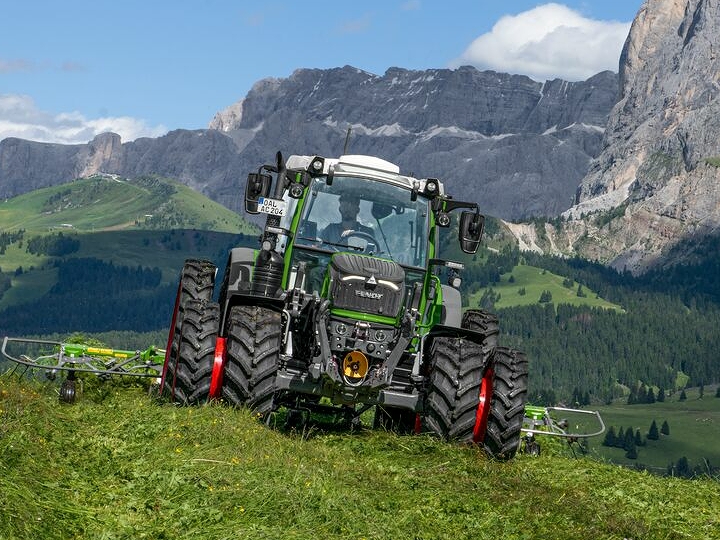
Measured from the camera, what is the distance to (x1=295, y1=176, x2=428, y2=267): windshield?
52.4 feet

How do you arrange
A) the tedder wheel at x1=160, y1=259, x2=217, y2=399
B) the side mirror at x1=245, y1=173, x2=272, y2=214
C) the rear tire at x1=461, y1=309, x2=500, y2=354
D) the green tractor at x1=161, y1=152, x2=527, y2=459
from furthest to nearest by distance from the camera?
the rear tire at x1=461, y1=309, x2=500, y2=354 < the side mirror at x1=245, y1=173, x2=272, y2=214 < the tedder wheel at x1=160, y1=259, x2=217, y2=399 < the green tractor at x1=161, y1=152, x2=527, y2=459

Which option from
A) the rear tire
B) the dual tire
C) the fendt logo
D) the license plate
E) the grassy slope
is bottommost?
the grassy slope

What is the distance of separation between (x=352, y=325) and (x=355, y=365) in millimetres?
566

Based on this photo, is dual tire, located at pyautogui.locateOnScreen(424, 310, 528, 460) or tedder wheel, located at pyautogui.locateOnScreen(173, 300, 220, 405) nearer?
dual tire, located at pyautogui.locateOnScreen(424, 310, 528, 460)

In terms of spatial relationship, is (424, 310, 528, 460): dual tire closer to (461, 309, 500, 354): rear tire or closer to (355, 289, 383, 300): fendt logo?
(355, 289, 383, 300): fendt logo

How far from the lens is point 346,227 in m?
16.0

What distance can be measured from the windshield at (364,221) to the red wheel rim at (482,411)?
234 centimetres

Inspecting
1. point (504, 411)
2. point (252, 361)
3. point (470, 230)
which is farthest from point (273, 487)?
point (470, 230)

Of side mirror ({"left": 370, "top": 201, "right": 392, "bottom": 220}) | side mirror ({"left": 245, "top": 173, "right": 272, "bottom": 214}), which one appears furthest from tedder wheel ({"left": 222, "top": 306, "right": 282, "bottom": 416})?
side mirror ({"left": 370, "top": 201, "right": 392, "bottom": 220})

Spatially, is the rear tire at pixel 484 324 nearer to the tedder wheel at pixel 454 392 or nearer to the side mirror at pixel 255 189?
the tedder wheel at pixel 454 392

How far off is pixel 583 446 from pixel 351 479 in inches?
359

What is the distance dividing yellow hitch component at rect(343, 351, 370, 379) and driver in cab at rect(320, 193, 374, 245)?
232 centimetres

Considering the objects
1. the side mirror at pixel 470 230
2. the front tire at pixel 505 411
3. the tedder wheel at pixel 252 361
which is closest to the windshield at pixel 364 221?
the side mirror at pixel 470 230

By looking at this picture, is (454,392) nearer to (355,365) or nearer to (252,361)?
(355,365)
